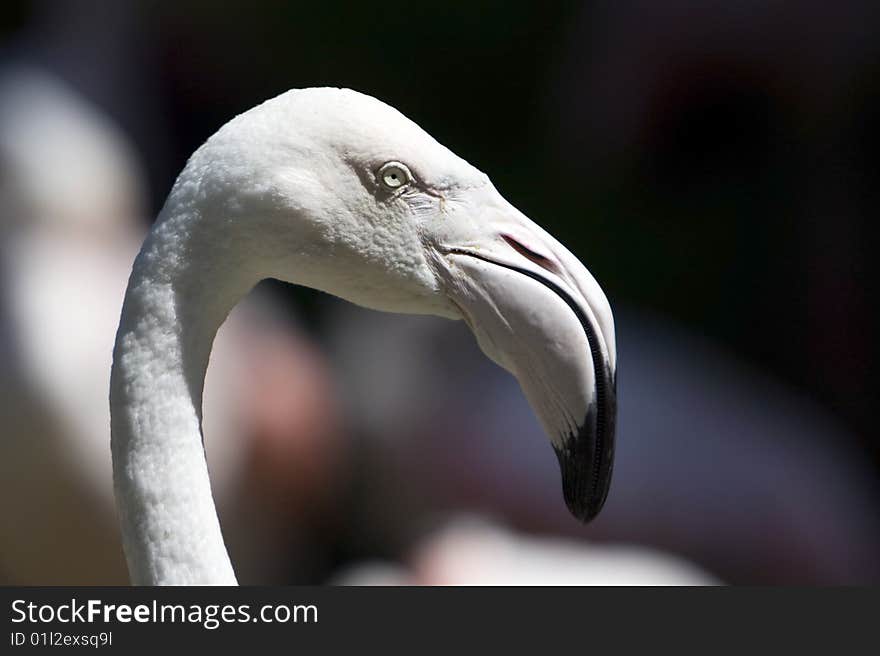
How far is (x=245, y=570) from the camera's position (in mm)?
2689

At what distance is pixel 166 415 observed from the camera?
1.02m

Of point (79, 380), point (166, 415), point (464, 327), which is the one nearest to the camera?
point (166, 415)

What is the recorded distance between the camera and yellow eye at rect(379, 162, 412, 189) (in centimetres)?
102

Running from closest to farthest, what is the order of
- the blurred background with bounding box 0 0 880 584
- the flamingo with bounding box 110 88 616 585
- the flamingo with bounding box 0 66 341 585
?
the flamingo with bounding box 110 88 616 585
the flamingo with bounding box 0 66 341 585
the blurred background with bounding box 0 0 880 584

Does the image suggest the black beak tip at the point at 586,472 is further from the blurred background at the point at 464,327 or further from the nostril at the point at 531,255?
the blurred background at the point at 464,327

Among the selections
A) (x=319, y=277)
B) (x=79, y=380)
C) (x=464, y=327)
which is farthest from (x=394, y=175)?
(x=464, y=327)

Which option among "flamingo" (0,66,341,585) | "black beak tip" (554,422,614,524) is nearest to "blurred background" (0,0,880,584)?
"flamingo" (0,66,341,585)

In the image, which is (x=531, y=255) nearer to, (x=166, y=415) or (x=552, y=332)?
(x=552, y=332)

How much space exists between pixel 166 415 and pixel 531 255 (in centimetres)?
34

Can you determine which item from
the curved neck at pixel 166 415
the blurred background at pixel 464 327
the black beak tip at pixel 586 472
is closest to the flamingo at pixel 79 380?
the blurred background at pixel 464 327

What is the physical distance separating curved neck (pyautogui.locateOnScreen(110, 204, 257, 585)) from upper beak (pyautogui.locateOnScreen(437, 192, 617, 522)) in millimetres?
209

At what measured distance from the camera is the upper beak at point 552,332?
1.03m

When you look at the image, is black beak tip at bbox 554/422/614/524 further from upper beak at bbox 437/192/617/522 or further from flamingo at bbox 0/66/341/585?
flamingo at bbox 0/66/341/585

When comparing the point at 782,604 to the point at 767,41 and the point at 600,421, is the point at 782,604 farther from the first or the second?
the point at 767,41
